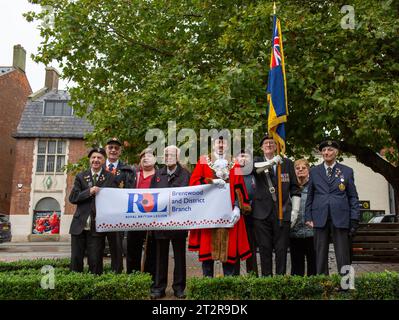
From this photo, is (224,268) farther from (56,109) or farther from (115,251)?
(56,109)

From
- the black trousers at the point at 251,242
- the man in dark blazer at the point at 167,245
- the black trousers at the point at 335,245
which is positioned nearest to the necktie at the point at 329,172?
the black trousers at the point at 335,245

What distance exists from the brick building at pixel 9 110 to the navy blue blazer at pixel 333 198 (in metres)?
36.3

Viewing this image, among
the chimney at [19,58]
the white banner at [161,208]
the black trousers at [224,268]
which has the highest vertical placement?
the chimney at [19,58]

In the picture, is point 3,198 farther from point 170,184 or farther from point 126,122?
point 170,184

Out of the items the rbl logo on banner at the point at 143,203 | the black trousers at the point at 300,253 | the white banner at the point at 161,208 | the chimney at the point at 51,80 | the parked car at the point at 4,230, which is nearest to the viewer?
the white banner at the point at 161,208

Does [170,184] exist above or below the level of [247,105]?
below

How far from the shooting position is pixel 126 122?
11.9 meters

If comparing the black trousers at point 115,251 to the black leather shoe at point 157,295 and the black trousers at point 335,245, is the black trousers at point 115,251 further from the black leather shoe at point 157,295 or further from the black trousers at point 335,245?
the black trousers at point 335,245

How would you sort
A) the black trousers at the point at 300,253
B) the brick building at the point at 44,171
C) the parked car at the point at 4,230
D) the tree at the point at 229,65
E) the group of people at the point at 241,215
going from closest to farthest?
the group of people at the point at 241,215, the black trousers at the point at 300,253, the tree at the point at 229,65, the parked car at the point at 4,230, the brick building at the point at 44,171

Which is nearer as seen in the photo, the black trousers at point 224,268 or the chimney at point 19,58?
the black trousers at point 224,268

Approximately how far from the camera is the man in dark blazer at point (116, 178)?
7535 mm

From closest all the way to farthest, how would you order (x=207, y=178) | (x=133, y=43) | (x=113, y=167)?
(x=207, y=178) → (x=113, y=167) → (x=133, y=43)
